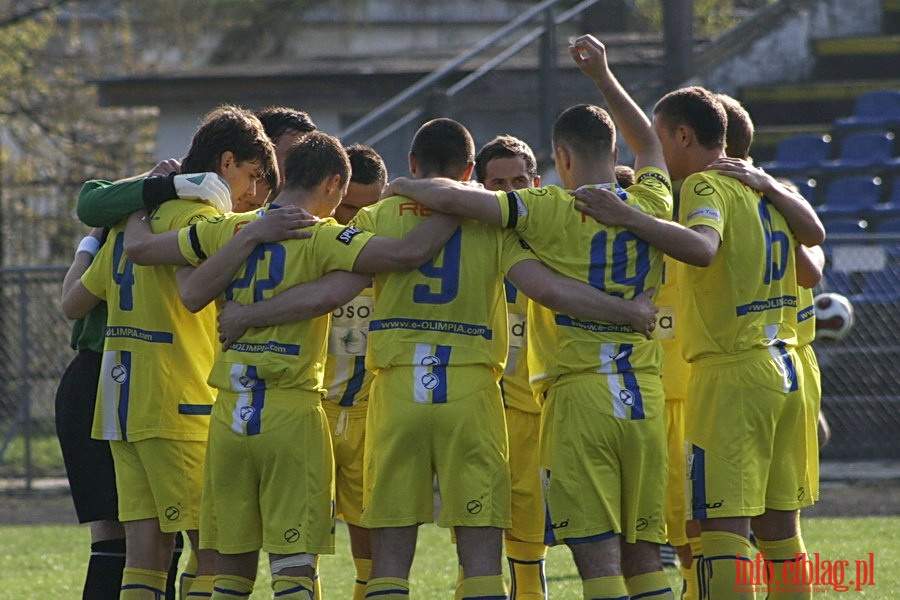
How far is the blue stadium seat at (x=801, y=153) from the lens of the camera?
46.1ft

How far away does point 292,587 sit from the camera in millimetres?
4664

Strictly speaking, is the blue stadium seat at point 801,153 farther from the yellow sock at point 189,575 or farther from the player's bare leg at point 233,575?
the player's bare leg at point 233,575

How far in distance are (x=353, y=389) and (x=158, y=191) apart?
3.99ft

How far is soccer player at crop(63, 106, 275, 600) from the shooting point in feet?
16.5

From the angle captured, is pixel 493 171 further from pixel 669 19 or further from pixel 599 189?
pixel 669 19

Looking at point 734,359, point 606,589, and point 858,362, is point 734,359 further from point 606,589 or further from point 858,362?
point 858,362

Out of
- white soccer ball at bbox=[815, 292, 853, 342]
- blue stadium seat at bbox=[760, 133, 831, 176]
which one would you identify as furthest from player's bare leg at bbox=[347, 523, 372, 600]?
blue stadium seat at bbox=[760, 133, 831, 176]

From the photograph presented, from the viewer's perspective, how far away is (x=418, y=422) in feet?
15.4

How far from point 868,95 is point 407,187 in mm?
11455

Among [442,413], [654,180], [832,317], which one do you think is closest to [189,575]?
[442,413]

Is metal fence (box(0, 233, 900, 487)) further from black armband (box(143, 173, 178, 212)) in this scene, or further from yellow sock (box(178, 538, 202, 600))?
black armband (box(143, 173, 178, 212))

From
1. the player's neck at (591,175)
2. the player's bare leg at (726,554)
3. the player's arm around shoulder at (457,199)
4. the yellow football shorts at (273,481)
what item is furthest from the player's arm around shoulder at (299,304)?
the player's bare leg at (726,554)

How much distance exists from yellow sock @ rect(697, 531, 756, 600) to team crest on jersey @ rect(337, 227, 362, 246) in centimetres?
183

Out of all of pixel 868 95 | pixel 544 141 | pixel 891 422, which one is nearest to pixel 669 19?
pixel 544 141
